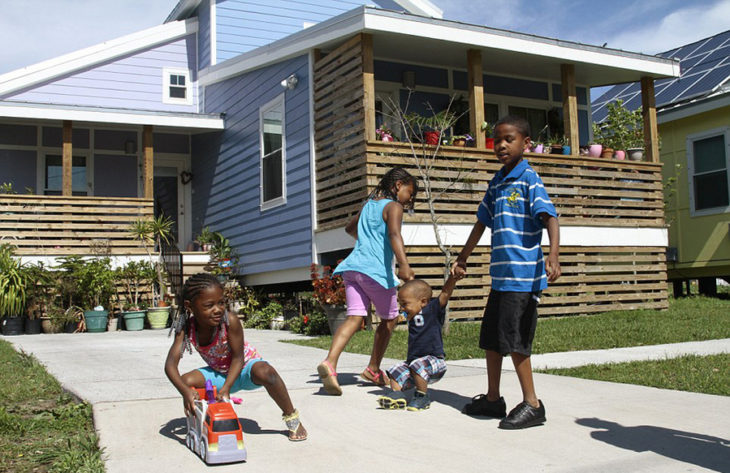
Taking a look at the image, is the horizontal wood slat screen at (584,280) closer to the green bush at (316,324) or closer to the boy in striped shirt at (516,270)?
the green bush at (316,324)

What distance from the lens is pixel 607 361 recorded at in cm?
645

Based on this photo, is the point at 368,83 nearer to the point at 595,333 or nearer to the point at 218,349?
the point at 595,333

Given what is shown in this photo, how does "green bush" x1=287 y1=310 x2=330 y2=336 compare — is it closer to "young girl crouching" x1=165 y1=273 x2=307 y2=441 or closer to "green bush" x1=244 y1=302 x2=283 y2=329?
"green bush" x1=244 y1=302 x2=283 y2=329

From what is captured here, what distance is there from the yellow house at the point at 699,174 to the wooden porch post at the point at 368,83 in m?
7.83

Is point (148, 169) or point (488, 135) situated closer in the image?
point (488, 135)

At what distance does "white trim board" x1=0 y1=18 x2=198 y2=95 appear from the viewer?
15.4 m

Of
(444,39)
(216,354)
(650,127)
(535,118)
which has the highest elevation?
(444,39)

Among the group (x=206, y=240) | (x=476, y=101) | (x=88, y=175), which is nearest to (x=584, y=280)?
(x=476, y=101)

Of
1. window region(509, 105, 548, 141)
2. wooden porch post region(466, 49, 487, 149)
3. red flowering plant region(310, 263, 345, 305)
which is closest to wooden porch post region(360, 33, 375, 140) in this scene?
wooden porch post region(466, 49, 487, 149)

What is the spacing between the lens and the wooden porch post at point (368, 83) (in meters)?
10.2

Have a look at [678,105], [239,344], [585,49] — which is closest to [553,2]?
[678,105]

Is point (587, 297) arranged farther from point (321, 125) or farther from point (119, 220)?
point (119, 220)

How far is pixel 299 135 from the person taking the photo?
1219 cm

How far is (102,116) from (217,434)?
11.8 m
